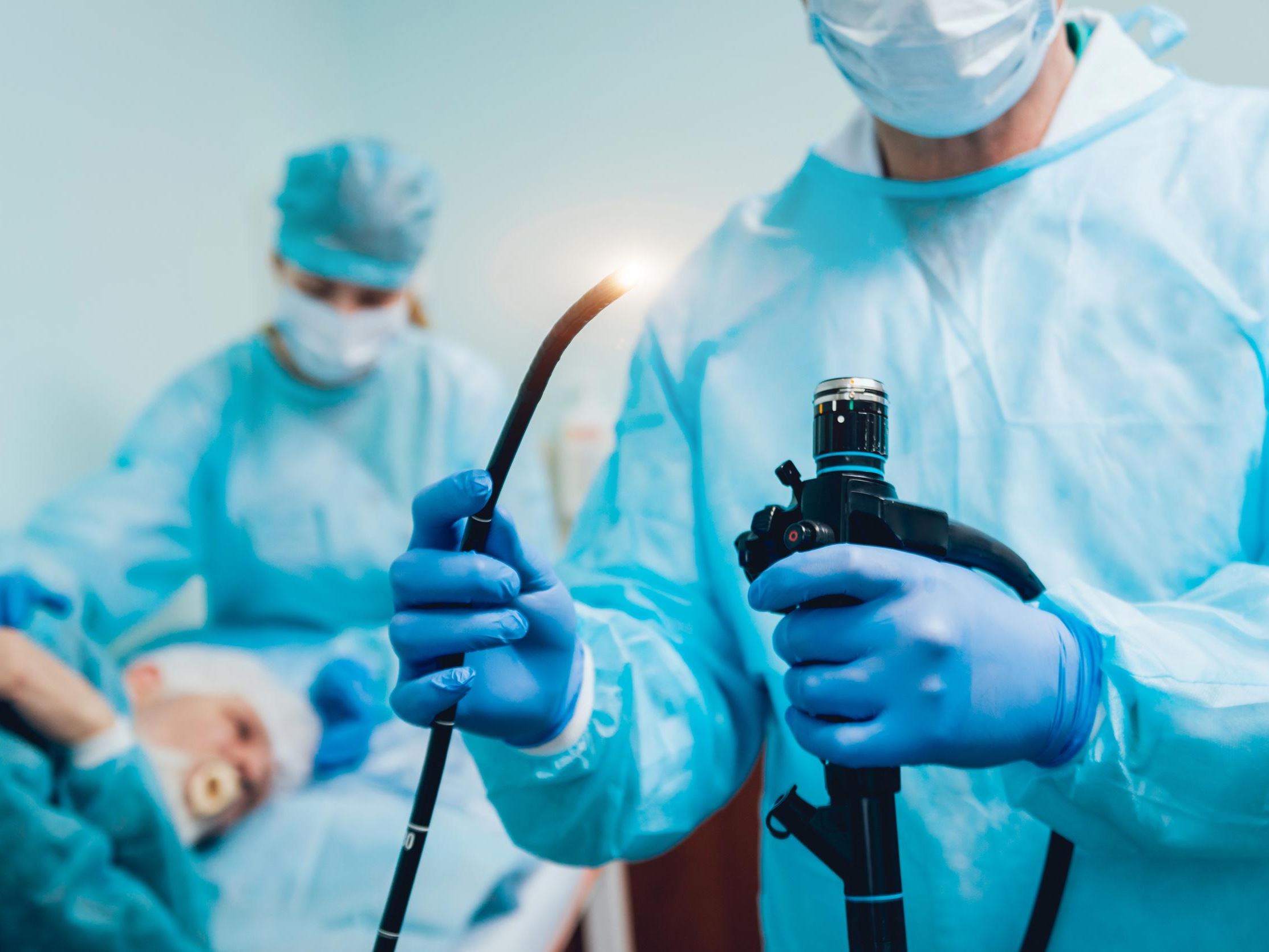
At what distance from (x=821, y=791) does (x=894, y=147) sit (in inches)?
20.8

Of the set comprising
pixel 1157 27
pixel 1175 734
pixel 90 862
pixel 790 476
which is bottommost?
pixel 90 862

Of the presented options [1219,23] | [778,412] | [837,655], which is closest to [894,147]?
[778,412]

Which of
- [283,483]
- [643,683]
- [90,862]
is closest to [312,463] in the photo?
[283,483]

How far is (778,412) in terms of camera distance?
2.33 ft

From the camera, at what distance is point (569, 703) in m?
0.60

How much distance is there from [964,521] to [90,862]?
2.82 ft

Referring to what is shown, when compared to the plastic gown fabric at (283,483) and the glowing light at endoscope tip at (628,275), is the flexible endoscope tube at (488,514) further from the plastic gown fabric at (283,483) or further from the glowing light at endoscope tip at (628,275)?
the plastic gown fabric at (283,483)

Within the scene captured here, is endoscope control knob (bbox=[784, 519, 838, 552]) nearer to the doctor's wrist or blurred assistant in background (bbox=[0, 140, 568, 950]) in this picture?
the doctor's wrist

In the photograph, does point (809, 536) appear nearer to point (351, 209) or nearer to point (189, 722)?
point (189, 722)

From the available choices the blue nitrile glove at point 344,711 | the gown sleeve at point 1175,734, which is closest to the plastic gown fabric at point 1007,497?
the gown sleeve at point 1175,734

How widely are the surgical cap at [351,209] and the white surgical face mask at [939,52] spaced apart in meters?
1.05

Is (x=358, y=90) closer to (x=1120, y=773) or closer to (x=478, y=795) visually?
(x=478, y=795)

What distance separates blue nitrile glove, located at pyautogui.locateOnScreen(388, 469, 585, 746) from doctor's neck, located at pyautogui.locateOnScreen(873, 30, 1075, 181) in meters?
0.46

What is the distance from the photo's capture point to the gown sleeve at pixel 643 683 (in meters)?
0.64
